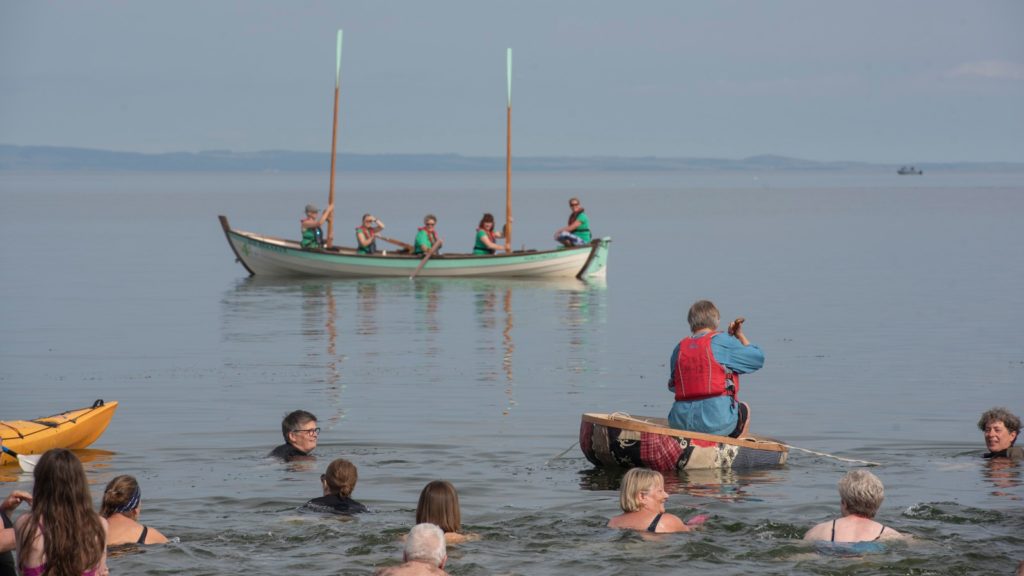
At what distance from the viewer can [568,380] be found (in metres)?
23.7

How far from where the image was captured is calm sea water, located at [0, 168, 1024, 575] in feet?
41.3

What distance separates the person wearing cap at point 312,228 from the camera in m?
39.9

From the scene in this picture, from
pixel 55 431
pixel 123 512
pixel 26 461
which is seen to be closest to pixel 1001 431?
pixel 123 512

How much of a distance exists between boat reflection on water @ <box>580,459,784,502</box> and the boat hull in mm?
25316

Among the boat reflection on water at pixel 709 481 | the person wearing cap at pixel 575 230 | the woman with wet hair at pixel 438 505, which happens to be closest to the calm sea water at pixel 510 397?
the boat reflection on water at pixel 709 481

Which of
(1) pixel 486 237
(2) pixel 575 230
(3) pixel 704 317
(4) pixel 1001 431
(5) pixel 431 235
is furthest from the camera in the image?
(2) pixel 575 230

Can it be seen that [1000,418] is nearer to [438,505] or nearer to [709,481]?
[709,481]

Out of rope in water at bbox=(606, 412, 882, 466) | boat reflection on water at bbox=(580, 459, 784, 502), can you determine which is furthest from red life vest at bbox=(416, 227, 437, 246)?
boat reflection on water at bbox=(580, 459, 784, 502)

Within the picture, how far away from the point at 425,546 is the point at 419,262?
104ft

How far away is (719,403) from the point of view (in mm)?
15039

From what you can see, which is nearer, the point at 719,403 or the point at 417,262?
the point at 719,403

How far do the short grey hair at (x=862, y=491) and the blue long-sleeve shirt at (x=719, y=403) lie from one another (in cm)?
355

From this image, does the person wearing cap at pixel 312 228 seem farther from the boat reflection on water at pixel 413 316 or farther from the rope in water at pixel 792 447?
the rope in water at pixel 792 447

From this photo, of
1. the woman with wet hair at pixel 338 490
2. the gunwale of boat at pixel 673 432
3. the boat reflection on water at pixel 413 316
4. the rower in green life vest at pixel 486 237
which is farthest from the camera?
the rower in green life vest at pixel 486 237
